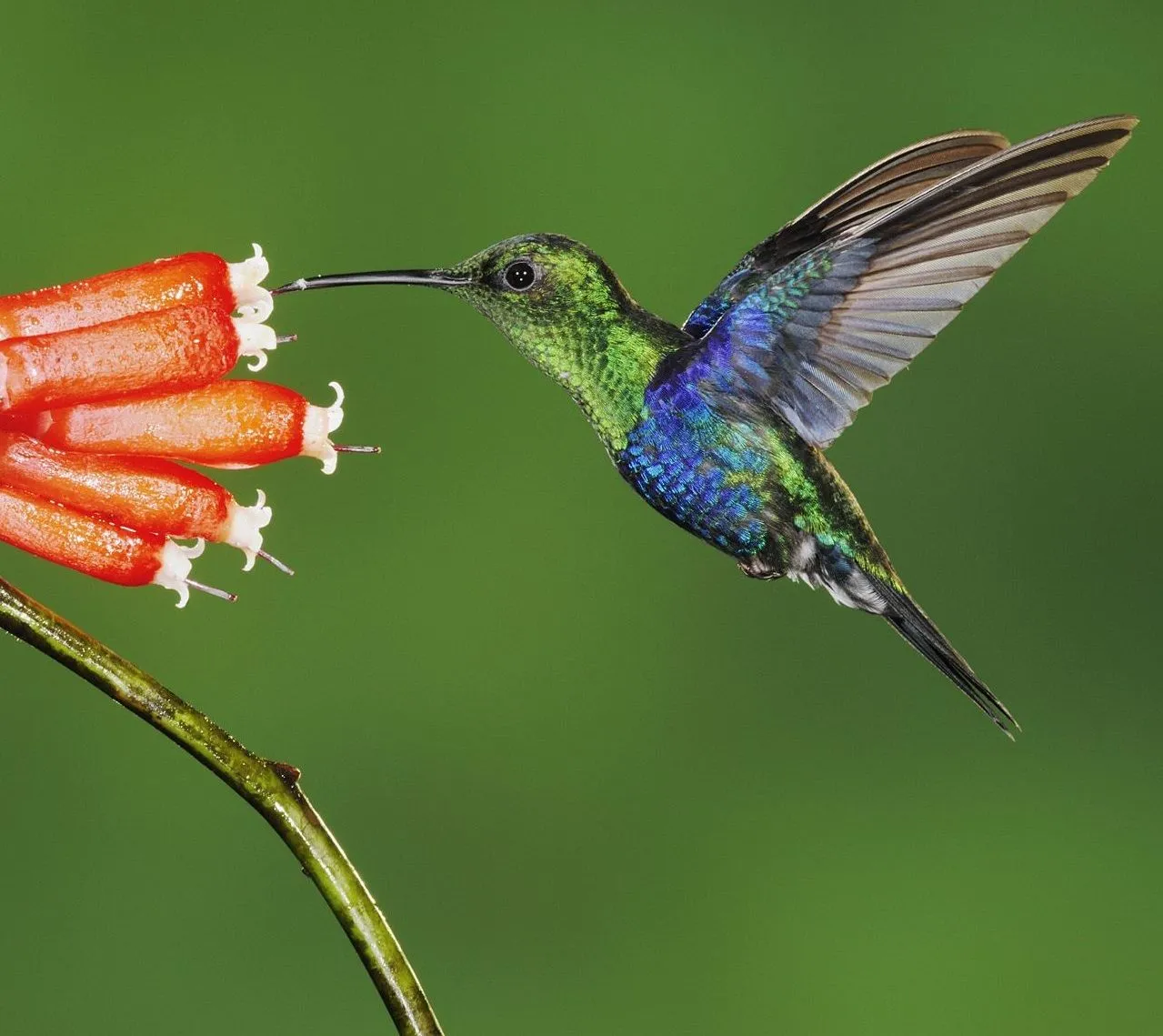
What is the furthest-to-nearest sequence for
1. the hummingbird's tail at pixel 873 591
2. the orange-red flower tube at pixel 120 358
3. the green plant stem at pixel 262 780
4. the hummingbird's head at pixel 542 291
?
the hummingbird's tail at pixel 873 591, the hummingbird's head at pixel 542 291, the orange-red flower tube at pixel 120 358, the green plant stem at pixel 262 780

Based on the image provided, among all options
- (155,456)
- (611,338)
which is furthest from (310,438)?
Result: (611,338)

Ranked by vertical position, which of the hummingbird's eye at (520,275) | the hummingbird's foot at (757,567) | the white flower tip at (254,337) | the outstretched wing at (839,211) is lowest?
the hummingbird's foot at (757,567)

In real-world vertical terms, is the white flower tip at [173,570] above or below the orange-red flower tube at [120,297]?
below

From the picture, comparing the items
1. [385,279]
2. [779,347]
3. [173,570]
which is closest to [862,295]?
[779,347]

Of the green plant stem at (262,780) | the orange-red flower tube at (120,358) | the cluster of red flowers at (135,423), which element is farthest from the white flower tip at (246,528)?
the green plant stem at (262,780)

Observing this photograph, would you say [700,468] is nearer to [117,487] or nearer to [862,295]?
[862,295]

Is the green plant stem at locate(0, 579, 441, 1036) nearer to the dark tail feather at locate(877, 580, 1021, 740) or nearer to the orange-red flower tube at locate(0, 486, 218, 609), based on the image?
the orange-red flower tube at locate(0, 486, 218, 609)

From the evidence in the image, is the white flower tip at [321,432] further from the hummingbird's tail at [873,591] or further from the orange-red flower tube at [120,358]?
the hummingbird's tail at [873,591]
